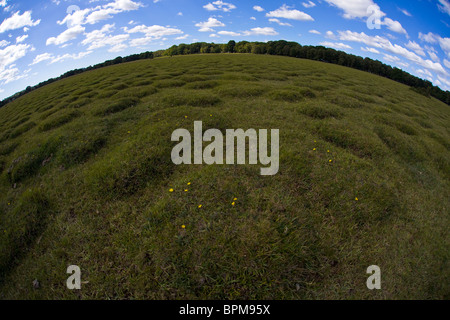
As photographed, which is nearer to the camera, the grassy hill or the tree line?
the grassy hill

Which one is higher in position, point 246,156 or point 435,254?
point 246,156

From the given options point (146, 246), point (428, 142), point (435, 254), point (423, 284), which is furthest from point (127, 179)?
point (428, 142)

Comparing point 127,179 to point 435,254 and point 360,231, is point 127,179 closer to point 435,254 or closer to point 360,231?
point 360,231

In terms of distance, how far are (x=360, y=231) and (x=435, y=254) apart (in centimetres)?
142

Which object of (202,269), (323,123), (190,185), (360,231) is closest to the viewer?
(202,269)

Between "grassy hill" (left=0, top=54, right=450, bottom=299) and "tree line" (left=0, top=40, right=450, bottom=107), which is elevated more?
"tree line" (left=0, top=40, right=450, bottom=107)

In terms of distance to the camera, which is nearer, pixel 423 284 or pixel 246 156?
pixel 423 284

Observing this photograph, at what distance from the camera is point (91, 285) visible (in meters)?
3.56

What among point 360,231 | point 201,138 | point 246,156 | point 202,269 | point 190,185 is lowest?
point 202,269

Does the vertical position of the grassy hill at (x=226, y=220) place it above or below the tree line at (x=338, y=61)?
Result: below

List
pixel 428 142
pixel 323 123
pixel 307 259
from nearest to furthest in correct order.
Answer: pixel 307 259, pixel 323 123, pixel 428 142

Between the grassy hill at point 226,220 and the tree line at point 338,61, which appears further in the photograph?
the tree line at point 338,61

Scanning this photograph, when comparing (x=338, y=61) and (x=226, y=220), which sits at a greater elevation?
(x=338, y=61)

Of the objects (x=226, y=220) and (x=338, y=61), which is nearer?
(x=226, y=220)
